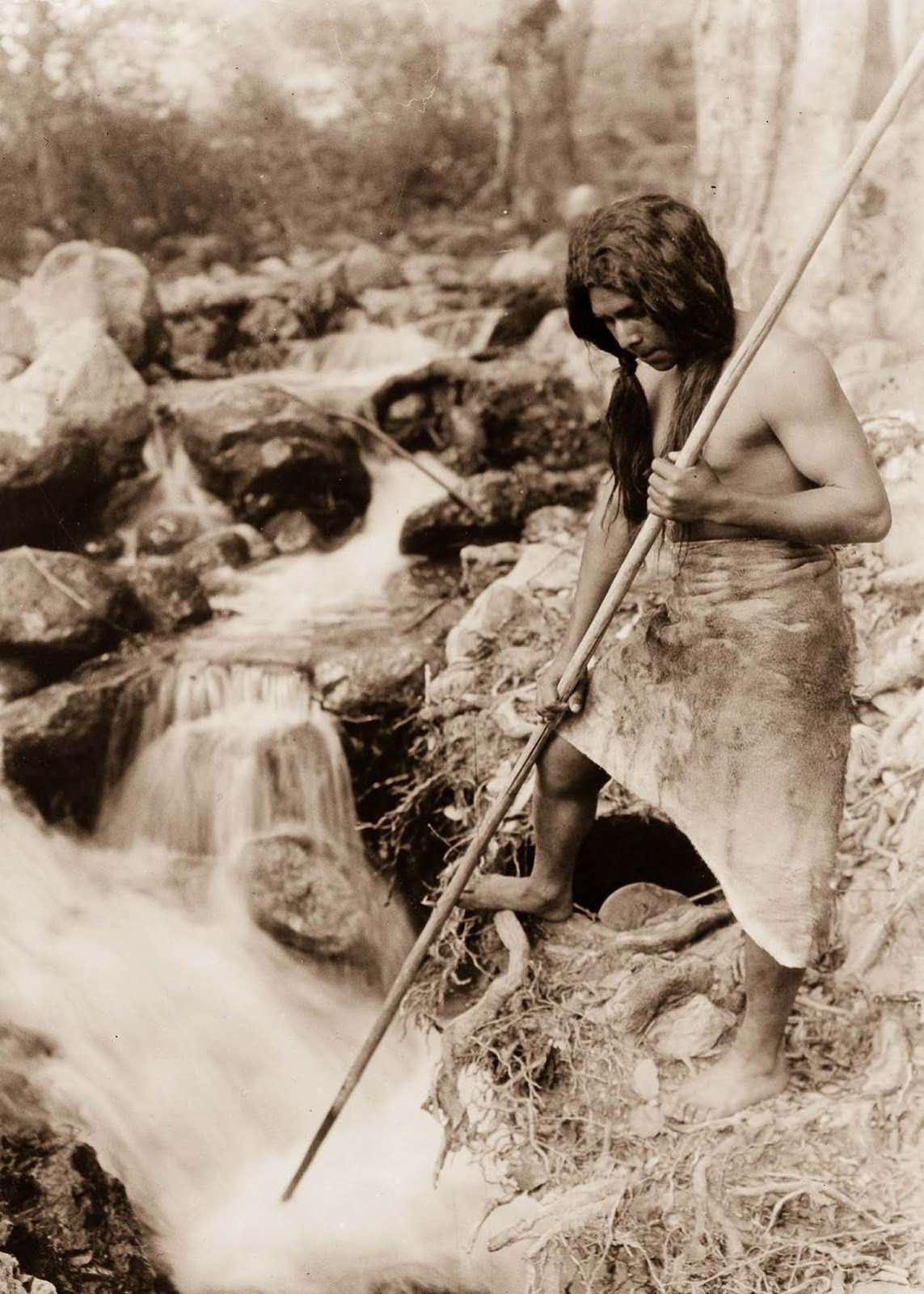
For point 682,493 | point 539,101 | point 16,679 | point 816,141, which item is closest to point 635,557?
point 682,493

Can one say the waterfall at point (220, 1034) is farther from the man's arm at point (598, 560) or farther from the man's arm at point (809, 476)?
the man's arm at point (809, 476)

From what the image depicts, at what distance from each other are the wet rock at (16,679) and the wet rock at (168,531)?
1.33 ft

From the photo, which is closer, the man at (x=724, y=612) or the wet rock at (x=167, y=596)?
the man at (x=724, y=612)

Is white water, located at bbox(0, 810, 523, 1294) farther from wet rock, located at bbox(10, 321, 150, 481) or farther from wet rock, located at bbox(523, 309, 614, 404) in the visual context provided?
wet rock, located at bbox(523, 309, 614, 404)

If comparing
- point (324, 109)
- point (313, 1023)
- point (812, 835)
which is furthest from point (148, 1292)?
point (324, 109)

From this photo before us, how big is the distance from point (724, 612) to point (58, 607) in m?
1.54

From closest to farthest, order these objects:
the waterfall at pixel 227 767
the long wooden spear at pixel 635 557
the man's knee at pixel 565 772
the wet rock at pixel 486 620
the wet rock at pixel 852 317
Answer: the long wooden spear at pixel 635 557 → the man's knee at pixel 565 772 → the waterfall at pixel 227 767 → the wet rock at pixel 486 620 → the wet rock at pixel 852 317

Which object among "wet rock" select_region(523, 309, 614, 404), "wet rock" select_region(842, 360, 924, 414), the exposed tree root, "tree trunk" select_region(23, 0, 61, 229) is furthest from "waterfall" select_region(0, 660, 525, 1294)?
"wet rock" select_region(842, 360, 924, 414)

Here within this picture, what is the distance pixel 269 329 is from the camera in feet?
10.8

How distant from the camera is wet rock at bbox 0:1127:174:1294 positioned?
2.03 meters

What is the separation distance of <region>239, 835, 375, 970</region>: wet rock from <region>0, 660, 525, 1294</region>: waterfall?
17 millimetres

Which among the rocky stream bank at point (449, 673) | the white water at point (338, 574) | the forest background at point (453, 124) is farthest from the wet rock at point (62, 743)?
the forest background at point (453, 124)

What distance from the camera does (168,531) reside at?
297 cm

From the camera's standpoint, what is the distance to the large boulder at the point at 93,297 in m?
2.75
